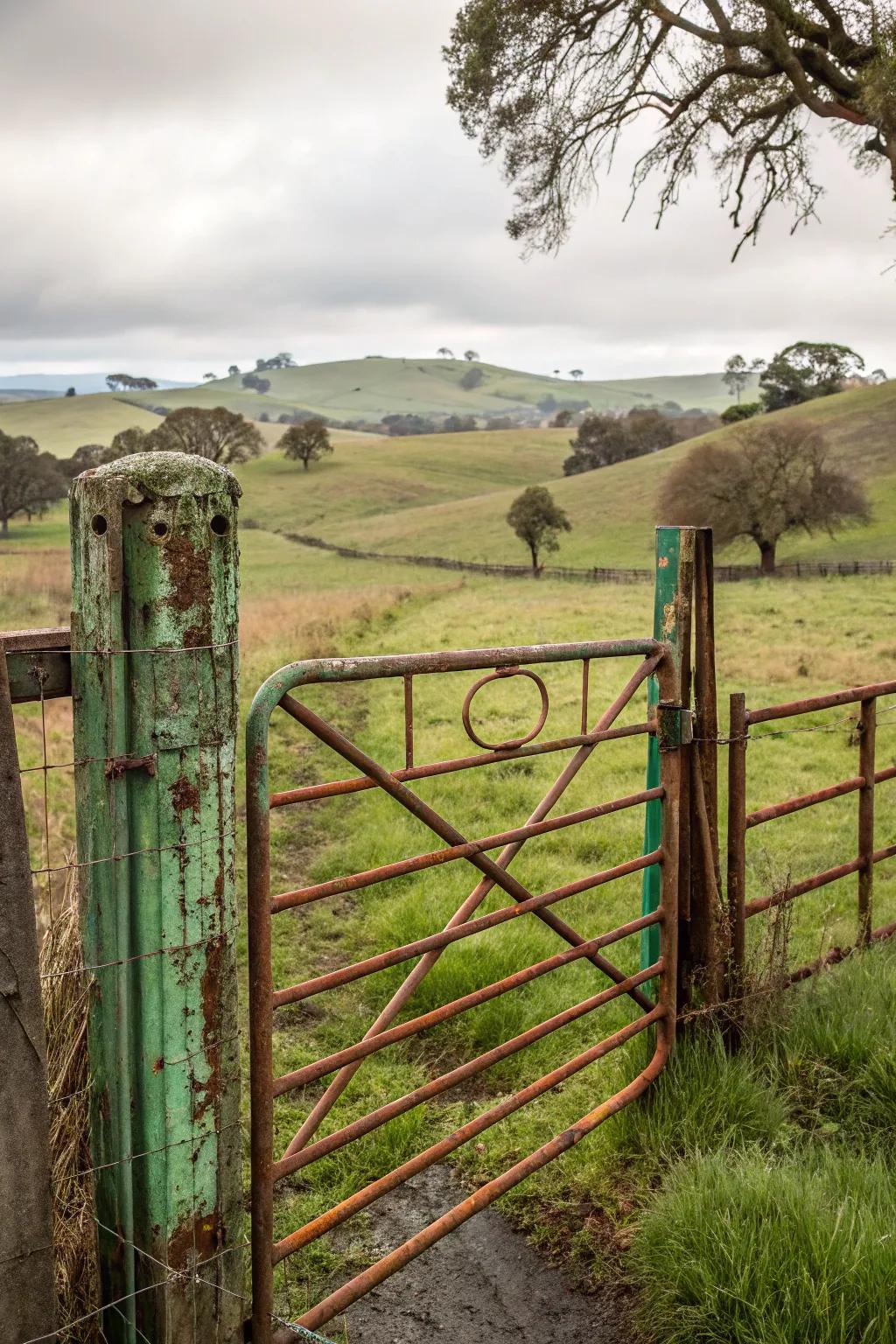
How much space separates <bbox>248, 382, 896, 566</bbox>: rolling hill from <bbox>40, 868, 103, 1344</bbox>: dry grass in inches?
1939

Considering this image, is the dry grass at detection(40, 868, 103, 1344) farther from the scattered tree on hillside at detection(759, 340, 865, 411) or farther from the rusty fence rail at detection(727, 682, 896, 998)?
the scattered tree on hillside at detection(759, 340, 865, 411)

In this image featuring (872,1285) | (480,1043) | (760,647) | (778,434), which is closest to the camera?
(872,1285)

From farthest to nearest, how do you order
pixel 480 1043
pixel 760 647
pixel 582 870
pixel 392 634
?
pixel 392 634 → pixel 760 647 → pixel 582 870 → pixel 480 1043

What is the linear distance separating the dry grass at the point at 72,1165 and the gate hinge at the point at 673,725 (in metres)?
2.36

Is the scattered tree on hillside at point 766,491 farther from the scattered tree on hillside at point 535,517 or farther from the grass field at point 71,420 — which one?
the grass field at point 71,420

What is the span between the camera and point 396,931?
6215 millimetres

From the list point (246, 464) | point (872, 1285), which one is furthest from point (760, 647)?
point (246, 464)

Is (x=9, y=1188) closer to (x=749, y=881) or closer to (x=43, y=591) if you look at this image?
(x=749, y=881)

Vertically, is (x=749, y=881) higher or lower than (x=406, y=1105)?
lower

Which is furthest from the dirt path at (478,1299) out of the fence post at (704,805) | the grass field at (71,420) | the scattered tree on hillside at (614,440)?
the grass field at (71,420)

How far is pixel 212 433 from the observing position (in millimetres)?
81438

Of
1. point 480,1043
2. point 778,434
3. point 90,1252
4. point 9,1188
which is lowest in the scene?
point 480,1043

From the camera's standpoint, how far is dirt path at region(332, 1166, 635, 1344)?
10.8 feet

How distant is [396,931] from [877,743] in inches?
290
